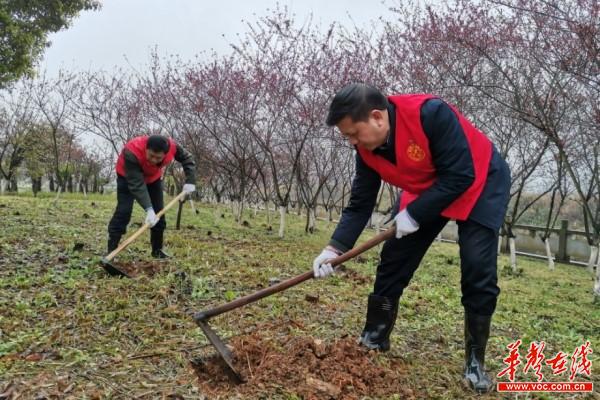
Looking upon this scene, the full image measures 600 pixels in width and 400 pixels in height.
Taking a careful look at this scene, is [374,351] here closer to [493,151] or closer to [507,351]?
[507,351]

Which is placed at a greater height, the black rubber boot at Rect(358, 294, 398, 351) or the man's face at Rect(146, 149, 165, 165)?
the man's face at Rect(146, 149, 165, 165)

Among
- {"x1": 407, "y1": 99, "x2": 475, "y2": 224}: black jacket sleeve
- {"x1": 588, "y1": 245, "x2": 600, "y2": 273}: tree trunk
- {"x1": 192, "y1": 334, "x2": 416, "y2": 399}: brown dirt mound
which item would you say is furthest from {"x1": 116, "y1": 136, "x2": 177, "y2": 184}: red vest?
{"x1": 588, "y1": 245, "x2": 600, "y2": 273}: tree trunk

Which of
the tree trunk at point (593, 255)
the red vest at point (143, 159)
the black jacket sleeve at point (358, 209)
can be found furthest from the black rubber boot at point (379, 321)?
the tree trunk at point (593, 255)

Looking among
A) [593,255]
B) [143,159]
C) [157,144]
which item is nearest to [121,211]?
[143,159]

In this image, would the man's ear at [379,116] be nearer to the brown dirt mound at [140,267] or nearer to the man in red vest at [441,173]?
the man in red vest at [441,173]

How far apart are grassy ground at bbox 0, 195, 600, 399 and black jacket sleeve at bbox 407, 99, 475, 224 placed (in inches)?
42.9

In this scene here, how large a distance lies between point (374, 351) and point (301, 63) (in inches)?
325

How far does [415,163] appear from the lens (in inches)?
98.3

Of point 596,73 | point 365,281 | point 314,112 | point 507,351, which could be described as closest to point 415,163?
point 507,351

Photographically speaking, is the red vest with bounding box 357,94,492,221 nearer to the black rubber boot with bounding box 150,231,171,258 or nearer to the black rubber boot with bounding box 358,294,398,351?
the black rubber boot with bounding box 358,294,398,351

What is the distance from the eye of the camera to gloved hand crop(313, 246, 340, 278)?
271cm

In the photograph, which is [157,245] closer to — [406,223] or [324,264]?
[324,264]

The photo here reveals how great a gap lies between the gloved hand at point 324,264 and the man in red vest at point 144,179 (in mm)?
2740

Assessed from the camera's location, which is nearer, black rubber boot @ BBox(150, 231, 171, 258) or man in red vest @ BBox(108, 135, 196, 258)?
man in red vest @ BBox(108, 135, 196, 258)
